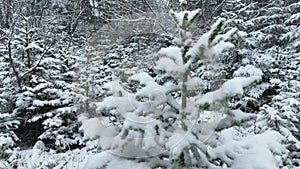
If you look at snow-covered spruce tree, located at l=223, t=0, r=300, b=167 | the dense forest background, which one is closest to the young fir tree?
the dense forest background

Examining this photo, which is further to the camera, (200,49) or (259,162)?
(259,162)

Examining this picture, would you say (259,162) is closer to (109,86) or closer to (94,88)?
(109,86)

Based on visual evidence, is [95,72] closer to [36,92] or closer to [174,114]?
[36,92]

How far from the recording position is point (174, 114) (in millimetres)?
2645

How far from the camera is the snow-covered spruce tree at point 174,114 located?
241cm

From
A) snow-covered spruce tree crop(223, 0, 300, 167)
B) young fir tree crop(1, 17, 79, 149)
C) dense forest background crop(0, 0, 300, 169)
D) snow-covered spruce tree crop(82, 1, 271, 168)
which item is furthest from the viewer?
snow-covered spruce tree crop(223, 0, 300, 167)

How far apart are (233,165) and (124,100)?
41.1 inches

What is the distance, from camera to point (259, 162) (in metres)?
2.60

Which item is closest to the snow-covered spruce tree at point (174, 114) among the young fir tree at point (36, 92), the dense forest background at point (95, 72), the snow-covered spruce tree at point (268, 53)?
the dense forest background at point (95, 72)

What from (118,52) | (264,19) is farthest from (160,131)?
(264,19)

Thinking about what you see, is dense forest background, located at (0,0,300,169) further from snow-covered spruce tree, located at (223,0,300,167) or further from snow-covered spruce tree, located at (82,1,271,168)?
snow-covered spruce tree, located at (82,1,271,168)

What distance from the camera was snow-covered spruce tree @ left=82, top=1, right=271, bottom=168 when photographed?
2408 millimetres

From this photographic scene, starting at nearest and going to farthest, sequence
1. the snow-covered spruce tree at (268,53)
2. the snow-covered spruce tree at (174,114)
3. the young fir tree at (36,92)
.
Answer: the snow-covered spruce tree at (174,114) < the young fir tree at (36,92) < the snow-covered spruce tree at (268,53)

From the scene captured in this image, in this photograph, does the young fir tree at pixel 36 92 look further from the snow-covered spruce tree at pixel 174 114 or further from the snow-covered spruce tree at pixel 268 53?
the snow-covered spruce tree at pixel 174 114
